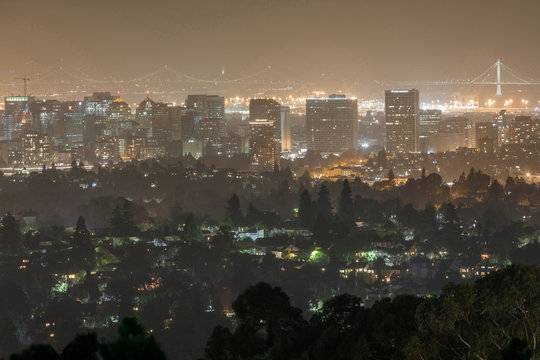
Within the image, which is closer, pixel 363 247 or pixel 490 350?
pixel 490 350

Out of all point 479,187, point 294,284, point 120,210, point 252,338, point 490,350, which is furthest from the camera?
point 479,187

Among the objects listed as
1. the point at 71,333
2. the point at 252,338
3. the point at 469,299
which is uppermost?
the point at 469,299

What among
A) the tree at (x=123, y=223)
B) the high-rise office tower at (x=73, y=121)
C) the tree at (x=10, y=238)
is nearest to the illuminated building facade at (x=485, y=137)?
the high-rise office tower at (x=73, y=121)

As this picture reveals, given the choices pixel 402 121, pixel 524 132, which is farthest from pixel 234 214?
pixel 402 121

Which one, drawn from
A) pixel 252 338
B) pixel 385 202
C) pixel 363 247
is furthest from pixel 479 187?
pixel 252 338

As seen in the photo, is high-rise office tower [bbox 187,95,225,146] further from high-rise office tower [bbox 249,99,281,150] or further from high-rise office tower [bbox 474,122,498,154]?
high-rise office tower [bbox 474,122,498,154]

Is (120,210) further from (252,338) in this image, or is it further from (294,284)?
(252,338)

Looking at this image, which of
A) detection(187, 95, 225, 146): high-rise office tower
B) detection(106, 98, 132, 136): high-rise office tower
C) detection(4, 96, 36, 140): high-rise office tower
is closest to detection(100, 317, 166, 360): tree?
detection(187, 95, 225, 146): high-rise office tower

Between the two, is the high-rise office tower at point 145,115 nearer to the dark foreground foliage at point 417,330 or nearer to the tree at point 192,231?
the tree at point 192,231
